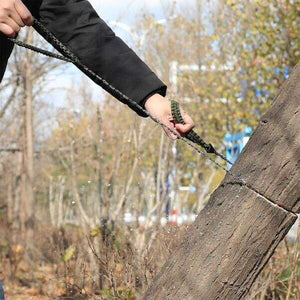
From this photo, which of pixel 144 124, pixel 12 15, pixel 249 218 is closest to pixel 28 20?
pixel 12 15

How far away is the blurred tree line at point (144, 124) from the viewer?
24.9 feet

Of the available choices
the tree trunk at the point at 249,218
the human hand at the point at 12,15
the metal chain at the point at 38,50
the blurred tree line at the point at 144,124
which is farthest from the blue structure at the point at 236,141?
the human hand at the point at 12,15

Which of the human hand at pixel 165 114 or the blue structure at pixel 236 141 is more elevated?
the blue structure at pixel 236 141

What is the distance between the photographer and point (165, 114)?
7.07 feet

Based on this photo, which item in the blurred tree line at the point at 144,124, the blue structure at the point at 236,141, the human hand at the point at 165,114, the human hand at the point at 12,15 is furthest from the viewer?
the blue structure at the point at 236,141

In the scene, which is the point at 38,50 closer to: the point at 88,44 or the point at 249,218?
the point at 88,44

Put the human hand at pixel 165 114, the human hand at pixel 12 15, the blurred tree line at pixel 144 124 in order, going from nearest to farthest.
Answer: the human hand at pixel 12 15 < the human hand at pixel 165 114 < the blurred tree line at pixel 144 124

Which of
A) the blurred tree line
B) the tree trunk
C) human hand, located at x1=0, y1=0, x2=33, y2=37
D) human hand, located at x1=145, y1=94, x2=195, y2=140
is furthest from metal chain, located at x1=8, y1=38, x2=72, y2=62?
the blurred tree line

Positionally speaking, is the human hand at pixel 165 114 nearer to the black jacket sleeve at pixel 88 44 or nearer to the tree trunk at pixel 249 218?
the black jacket sleeve at pixel 88 44

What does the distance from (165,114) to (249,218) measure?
37cm

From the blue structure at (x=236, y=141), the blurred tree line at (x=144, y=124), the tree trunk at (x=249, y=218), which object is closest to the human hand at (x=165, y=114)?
the tree trunk at (x=249, y=218)

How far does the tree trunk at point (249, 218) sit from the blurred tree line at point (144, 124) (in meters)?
2.60

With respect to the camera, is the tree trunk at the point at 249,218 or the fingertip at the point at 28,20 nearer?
the fingertip at the point at 28,20

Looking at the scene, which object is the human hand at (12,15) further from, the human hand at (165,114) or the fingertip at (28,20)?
the human hand at (165,114)
